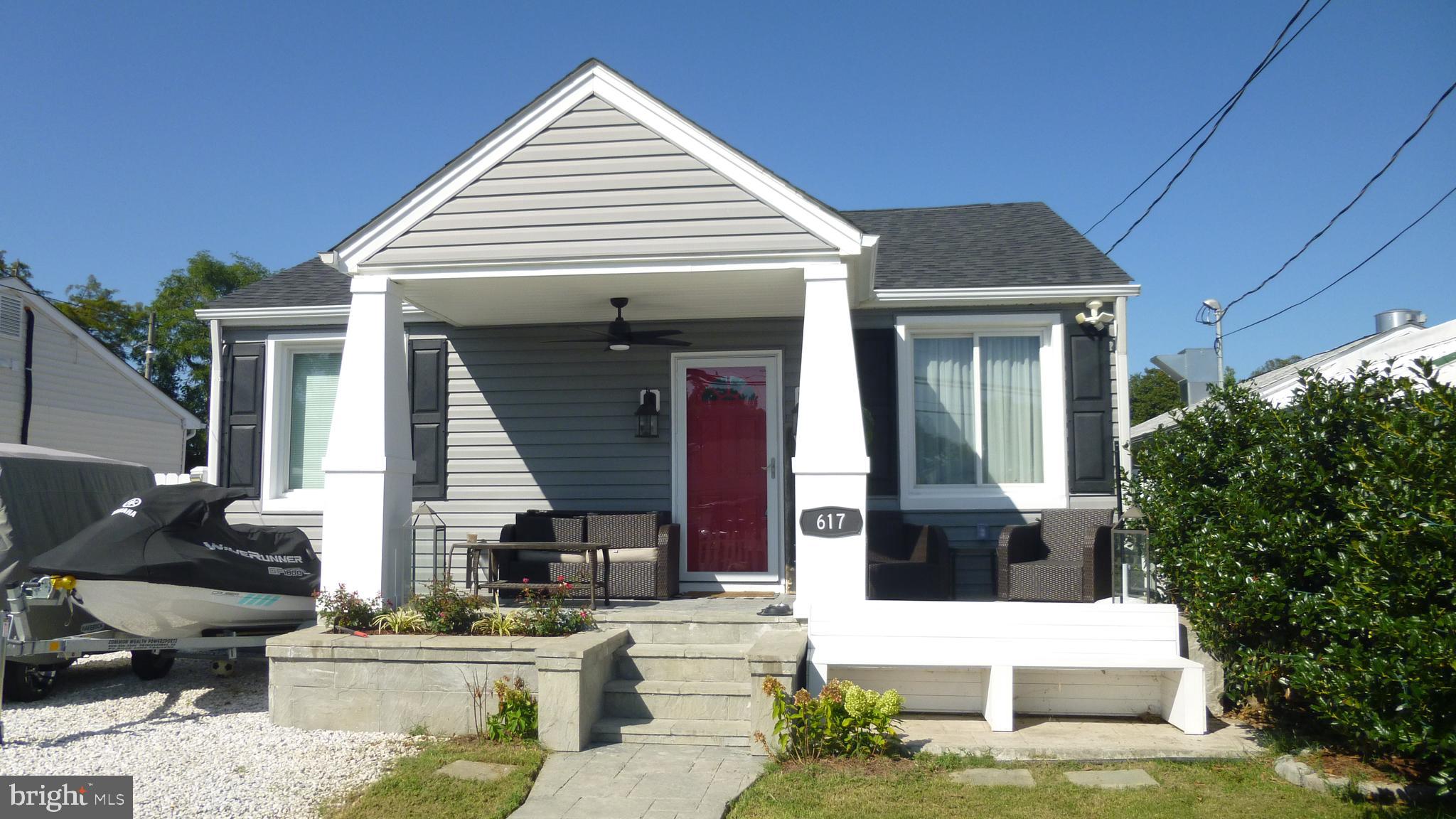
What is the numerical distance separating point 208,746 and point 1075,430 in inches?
263

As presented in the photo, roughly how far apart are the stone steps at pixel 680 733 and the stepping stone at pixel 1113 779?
5.56 feet

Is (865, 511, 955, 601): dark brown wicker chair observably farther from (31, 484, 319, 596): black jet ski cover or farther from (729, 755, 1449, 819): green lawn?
(31, 484, 319, 596): black jet ski cover

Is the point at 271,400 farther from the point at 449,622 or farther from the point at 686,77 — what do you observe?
the point at 686,77

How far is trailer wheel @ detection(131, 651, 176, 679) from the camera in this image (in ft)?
22.6

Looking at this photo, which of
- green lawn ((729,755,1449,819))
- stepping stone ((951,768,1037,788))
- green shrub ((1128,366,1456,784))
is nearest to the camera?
green shrub ((1128,366,1456,784))

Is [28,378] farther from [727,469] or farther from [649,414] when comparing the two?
[727,469]

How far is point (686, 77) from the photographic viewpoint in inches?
420

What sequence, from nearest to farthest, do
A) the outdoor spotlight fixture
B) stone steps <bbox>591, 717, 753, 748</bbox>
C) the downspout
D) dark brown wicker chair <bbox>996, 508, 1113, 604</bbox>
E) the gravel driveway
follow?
the gravel driveway, stone steps <bbox>591, 717, 753, 748</bbox>, dark brown wicker chair <bbox>996, 508, 1113, 604</bbox>, the outdoor spotlight fixture, the downspout

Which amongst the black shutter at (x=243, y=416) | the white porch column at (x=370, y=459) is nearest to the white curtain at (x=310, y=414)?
the black shutter at (x=243, y=416)

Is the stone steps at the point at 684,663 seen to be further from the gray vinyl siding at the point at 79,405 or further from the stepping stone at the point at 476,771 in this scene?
the gray vinyl siding at the point at 79,405

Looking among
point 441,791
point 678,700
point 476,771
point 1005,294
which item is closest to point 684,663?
point 678,700

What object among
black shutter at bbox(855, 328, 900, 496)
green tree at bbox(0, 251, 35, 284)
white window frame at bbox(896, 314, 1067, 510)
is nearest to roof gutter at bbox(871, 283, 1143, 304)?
white window frame at bbox(896, 314, 1067, 510)

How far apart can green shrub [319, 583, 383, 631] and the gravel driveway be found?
68 centimetres

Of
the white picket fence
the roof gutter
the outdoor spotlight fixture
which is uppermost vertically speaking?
the roof gutter
